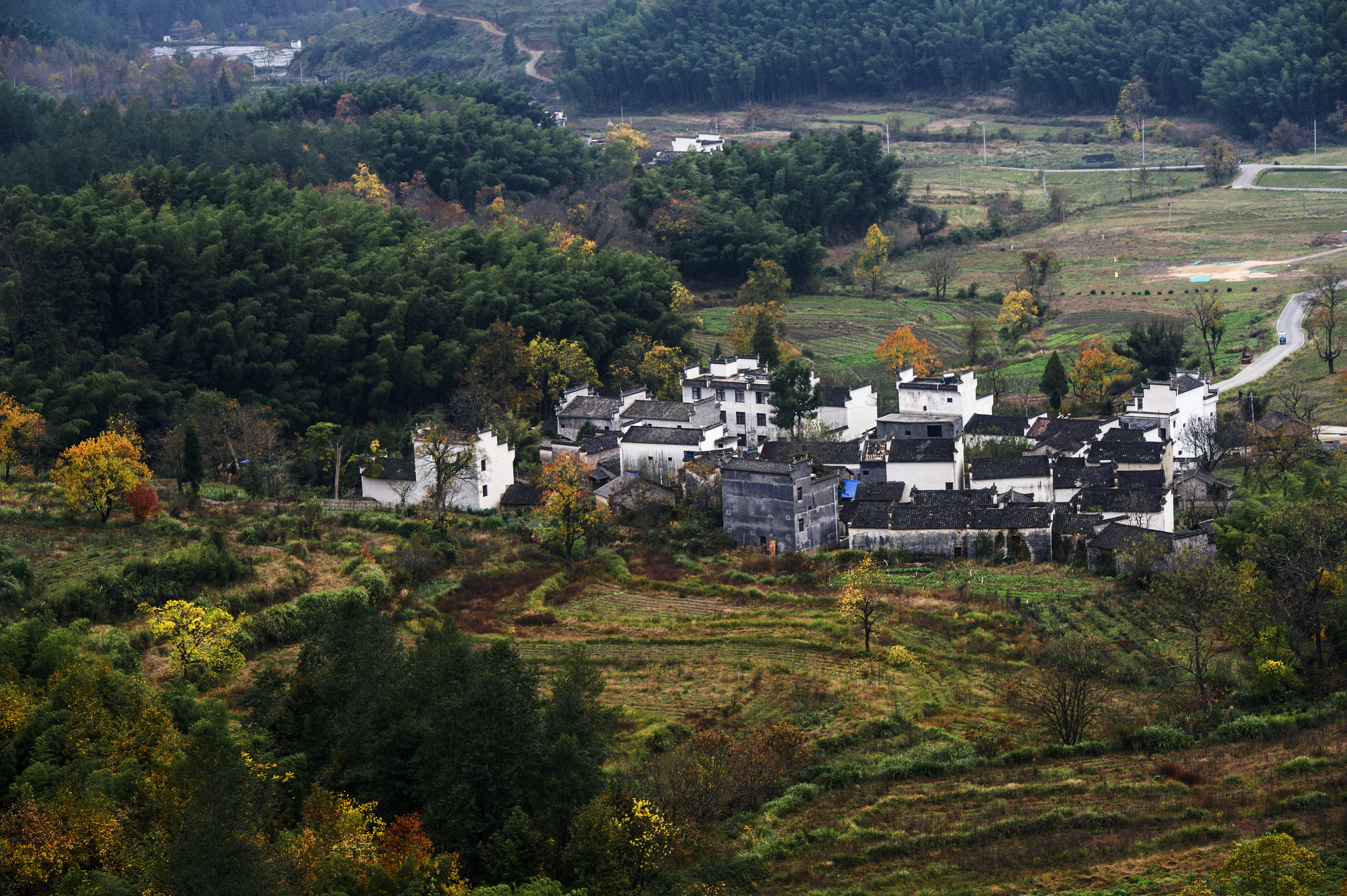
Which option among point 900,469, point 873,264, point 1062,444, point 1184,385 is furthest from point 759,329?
point 873,264

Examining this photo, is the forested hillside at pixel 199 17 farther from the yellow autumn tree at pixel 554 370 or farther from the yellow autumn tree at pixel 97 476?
the yellow autumn tree at pixel 97 476

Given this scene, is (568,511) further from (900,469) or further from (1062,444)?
(1062,444)

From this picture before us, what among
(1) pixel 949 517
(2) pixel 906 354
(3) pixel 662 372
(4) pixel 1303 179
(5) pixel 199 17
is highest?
(5) pixel 199 17

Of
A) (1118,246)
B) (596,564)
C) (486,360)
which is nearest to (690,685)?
(596,564)

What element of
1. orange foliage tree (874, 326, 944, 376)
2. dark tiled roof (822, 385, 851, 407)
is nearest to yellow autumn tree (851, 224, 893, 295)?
orange foliage tree (874, 326, 944, 376)

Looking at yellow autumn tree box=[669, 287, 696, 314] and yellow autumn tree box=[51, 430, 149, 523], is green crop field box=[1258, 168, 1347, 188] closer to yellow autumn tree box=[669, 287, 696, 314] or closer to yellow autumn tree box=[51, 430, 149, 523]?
yellow autumn tree box=[669, 287, 696, 314]

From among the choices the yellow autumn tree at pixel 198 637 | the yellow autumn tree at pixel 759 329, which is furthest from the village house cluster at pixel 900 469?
the yellow autumn tree at pixel 198 637
